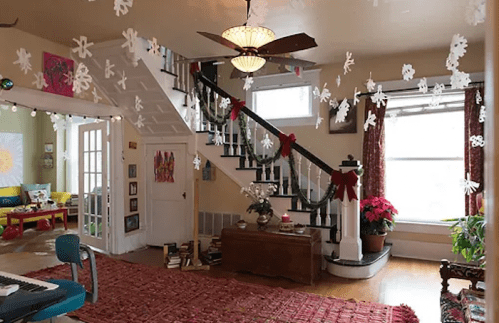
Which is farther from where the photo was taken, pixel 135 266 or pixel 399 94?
pixel 399 94

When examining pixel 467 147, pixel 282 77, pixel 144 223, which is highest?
pixel 282 77

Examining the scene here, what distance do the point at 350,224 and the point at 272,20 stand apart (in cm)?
258

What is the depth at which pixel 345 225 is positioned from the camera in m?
4.08

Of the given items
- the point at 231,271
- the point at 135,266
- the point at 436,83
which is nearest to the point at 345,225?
the point at 231,271

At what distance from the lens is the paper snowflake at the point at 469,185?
13.9ft

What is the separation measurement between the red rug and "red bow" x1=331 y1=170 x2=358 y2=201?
1.24 metres

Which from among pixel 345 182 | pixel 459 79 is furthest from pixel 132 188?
pixel 459 79

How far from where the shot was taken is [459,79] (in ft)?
13.7

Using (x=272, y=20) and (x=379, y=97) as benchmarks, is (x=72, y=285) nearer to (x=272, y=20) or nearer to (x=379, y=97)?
(x=272, y=20)

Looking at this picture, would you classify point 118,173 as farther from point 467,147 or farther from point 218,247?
point 467,147

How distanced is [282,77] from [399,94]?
1921mm

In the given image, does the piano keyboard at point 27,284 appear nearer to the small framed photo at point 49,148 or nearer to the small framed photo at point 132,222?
the small framed photo at point 132,222

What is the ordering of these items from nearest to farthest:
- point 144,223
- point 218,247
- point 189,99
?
point 218,247 < point 189,99 < point 144,223

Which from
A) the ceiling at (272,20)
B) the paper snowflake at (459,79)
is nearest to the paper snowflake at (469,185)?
the paper snowflake at (459,79)
